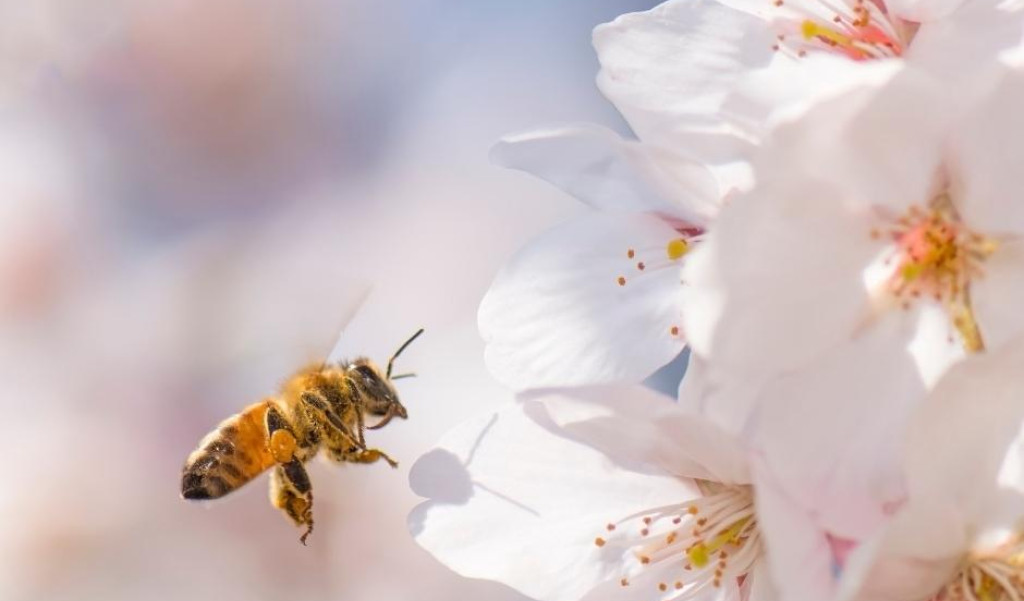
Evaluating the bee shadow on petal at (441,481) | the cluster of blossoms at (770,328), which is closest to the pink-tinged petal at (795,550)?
the cluster of blossoms at (770,328)

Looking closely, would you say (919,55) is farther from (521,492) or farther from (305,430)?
(305,430)

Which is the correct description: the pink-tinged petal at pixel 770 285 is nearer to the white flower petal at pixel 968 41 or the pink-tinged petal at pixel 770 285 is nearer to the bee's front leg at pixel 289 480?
the white flower petal at pixel 968 41

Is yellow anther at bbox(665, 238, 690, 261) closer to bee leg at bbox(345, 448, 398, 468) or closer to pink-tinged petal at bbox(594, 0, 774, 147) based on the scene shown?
pink-tinged petal at bbox(594, 0, 774, 147)

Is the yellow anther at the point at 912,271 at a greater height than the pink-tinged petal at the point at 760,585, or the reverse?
the yellow anther at the point at 912,271

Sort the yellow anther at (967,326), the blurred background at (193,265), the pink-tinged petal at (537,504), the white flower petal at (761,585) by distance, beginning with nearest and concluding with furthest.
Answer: the yellow anther at (967,326) → the white flower petal at (761,585) → the pink-tinged petal at (537,504) → the blurred background at (193,265)

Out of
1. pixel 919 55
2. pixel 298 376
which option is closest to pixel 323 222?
pixel 298 376

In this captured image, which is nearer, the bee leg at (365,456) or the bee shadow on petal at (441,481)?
the bee shadow on petal at (441,481)

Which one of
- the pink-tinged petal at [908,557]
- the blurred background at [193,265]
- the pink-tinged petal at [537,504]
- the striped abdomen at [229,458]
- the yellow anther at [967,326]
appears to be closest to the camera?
the pink-tinged petal at [908,557]
